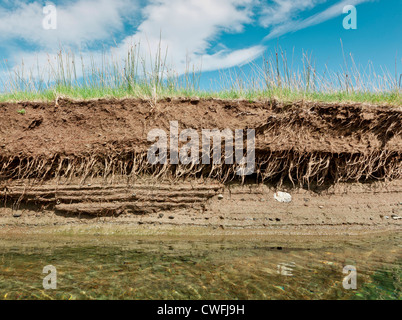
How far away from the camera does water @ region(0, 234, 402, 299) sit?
9.61ft

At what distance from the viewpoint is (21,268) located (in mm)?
3508

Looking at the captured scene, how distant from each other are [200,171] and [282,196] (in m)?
1.62

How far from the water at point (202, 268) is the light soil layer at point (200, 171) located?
0.73 metres

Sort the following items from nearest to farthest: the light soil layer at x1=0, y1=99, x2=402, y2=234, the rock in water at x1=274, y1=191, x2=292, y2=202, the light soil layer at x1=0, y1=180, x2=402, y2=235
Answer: the light soil layer at x1=0, y1=180, x2=402, y2=235, the light soil layer at x1=0, y1=99, x2=402, y2=234, the rock in water at x1=274, y1=191, x2=292, y2=202

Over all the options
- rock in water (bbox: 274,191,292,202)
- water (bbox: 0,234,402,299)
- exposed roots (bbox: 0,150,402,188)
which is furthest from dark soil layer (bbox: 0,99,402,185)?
water (bbox: 0,234,402,299)

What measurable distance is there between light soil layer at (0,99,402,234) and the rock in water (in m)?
0.09

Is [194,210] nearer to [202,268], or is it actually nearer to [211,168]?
[211,168]

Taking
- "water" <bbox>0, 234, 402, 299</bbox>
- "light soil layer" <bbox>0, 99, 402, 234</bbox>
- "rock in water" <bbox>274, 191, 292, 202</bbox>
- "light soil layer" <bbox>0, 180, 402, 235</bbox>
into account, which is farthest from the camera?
"rock in water" <bbox>274, 191, 292, 202</bbox>

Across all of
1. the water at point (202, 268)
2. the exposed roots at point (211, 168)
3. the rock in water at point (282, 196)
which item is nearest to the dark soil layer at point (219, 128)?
the exposed roots at point (211, 168)

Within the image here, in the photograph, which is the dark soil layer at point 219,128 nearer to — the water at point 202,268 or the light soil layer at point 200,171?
the light soil layer at point 200,171

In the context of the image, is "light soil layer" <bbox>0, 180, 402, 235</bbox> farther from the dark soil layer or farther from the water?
the water

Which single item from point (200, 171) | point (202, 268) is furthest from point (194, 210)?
point (202, 268)

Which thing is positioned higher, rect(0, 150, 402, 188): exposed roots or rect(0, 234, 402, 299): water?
rect(0, 150, 402, 188): exposed roots

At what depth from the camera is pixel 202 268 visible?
11.5 ft
